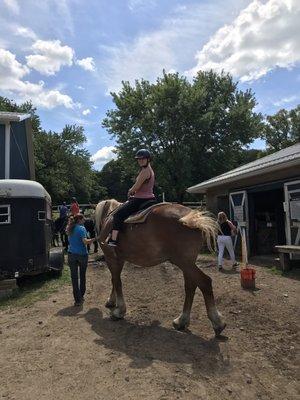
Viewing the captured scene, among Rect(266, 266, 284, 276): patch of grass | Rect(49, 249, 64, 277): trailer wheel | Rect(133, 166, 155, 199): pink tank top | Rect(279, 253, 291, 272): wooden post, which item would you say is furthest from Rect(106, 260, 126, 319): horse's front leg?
Rect(279, 253, 291, 272): wooden post

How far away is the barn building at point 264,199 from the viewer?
41.5 feet

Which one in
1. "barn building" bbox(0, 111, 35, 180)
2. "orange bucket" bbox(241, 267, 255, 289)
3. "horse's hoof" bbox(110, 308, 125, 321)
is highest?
"barn building" bbox(0, 111, 35, 180)

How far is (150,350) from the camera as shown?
5.46 metres

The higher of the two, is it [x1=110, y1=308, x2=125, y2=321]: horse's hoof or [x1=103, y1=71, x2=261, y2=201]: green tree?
[x1=103, y1=71, x2=261, y2=201]: green tree

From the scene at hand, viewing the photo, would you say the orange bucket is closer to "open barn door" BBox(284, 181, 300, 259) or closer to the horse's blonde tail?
the horse's blonde tail

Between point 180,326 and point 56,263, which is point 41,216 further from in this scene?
point 180,326

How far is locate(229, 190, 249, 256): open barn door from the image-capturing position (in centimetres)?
1581

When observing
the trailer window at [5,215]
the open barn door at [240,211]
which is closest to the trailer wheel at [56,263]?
the trailer window at [5,215]

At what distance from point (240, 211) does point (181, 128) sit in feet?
78.8

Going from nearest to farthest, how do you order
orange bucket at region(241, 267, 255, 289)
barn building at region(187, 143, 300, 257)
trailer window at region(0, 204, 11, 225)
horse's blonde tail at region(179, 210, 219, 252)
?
horse's blonde tail at region(179, 210, 219, 252)
orange bucket at region(241, 267, 255, 289)
trailer window at region(0, 204, 11, 225)
barn building at region(187, 143, 300, 257)

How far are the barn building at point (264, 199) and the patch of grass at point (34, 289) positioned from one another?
6.63m

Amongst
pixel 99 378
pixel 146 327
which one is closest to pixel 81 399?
pixel 99 378

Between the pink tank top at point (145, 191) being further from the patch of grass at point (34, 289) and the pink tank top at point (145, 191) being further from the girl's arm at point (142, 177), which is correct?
the patch of grass at point (34, 289)

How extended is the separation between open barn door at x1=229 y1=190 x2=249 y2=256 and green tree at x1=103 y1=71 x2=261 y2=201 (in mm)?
20669
